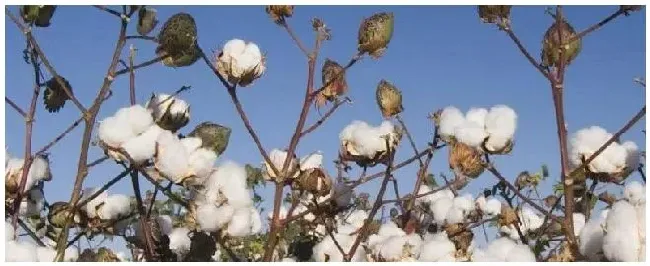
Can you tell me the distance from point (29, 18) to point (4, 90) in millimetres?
100

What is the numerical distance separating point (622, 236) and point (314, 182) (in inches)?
19.9

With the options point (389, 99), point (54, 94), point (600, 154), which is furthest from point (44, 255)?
point (600, 154)

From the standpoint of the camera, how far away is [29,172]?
4.17 ft

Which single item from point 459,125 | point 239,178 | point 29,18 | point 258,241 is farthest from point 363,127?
point 258,241

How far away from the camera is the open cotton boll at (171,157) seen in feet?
3.71

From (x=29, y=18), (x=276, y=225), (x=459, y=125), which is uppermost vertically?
(x=29, y=18)

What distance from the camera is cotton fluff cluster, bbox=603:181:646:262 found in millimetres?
883

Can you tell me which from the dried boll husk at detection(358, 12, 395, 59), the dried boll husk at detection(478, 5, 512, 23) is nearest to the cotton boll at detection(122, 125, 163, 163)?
the dried boll husk at detection(358, 12, 395, 59)

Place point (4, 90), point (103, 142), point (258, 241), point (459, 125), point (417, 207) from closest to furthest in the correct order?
point (103, 142), point (4, 90), point (459, 125), point (417, 207), point (258, 241)

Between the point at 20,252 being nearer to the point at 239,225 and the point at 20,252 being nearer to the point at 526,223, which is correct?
the point at 239,225

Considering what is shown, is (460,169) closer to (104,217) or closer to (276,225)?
(276,225)

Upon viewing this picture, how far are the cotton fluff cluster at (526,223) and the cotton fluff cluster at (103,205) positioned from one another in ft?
2.80

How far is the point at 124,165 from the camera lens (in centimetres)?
118

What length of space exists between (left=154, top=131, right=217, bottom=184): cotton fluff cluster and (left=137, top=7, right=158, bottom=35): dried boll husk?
Answer: 0.14m
